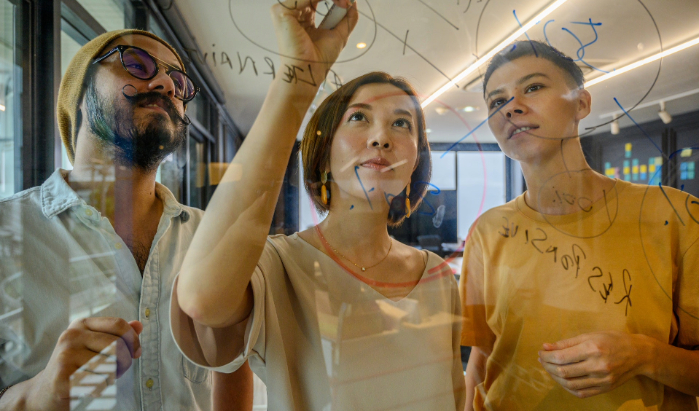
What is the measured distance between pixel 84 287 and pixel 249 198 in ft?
0.83

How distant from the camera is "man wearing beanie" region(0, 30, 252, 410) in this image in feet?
1.29

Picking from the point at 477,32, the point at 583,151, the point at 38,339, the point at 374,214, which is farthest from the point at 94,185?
the point at 583,151

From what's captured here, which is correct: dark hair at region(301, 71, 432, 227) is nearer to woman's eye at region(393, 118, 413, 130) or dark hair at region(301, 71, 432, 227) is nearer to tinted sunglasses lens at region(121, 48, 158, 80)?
woman's eye at region(393, 118, 413, 130)

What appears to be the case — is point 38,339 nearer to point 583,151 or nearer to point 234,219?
point 234,219

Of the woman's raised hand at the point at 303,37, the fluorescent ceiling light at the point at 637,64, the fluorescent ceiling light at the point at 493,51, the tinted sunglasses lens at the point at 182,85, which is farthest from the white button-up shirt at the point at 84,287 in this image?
the fluorescent ceiling light at the point at 637,64

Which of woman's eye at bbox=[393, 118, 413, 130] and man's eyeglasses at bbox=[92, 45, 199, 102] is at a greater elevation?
man's eyeglasses at bbox=[92, 45, 199, 102]

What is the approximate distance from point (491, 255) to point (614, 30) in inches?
14.5

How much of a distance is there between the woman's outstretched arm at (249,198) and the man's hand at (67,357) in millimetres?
124

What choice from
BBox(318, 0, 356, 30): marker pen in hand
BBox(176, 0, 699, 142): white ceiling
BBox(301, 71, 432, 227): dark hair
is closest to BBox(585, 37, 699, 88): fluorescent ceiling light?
BBox(176, 0, 699, 142): white ceiling

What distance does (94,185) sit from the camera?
1.37 feet

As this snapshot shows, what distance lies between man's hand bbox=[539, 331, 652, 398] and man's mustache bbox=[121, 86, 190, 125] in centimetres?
58

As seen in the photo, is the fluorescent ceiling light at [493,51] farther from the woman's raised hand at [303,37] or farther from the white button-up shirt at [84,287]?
the white button-up shirt at [84,287]

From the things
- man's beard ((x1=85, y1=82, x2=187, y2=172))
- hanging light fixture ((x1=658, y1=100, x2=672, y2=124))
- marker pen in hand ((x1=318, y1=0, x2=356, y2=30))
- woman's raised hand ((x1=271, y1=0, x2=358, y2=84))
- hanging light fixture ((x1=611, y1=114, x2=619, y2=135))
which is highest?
marker pen in hand ((x1=318, y1=0, x2=356, y2=30))

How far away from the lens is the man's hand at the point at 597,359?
0.46 metres
